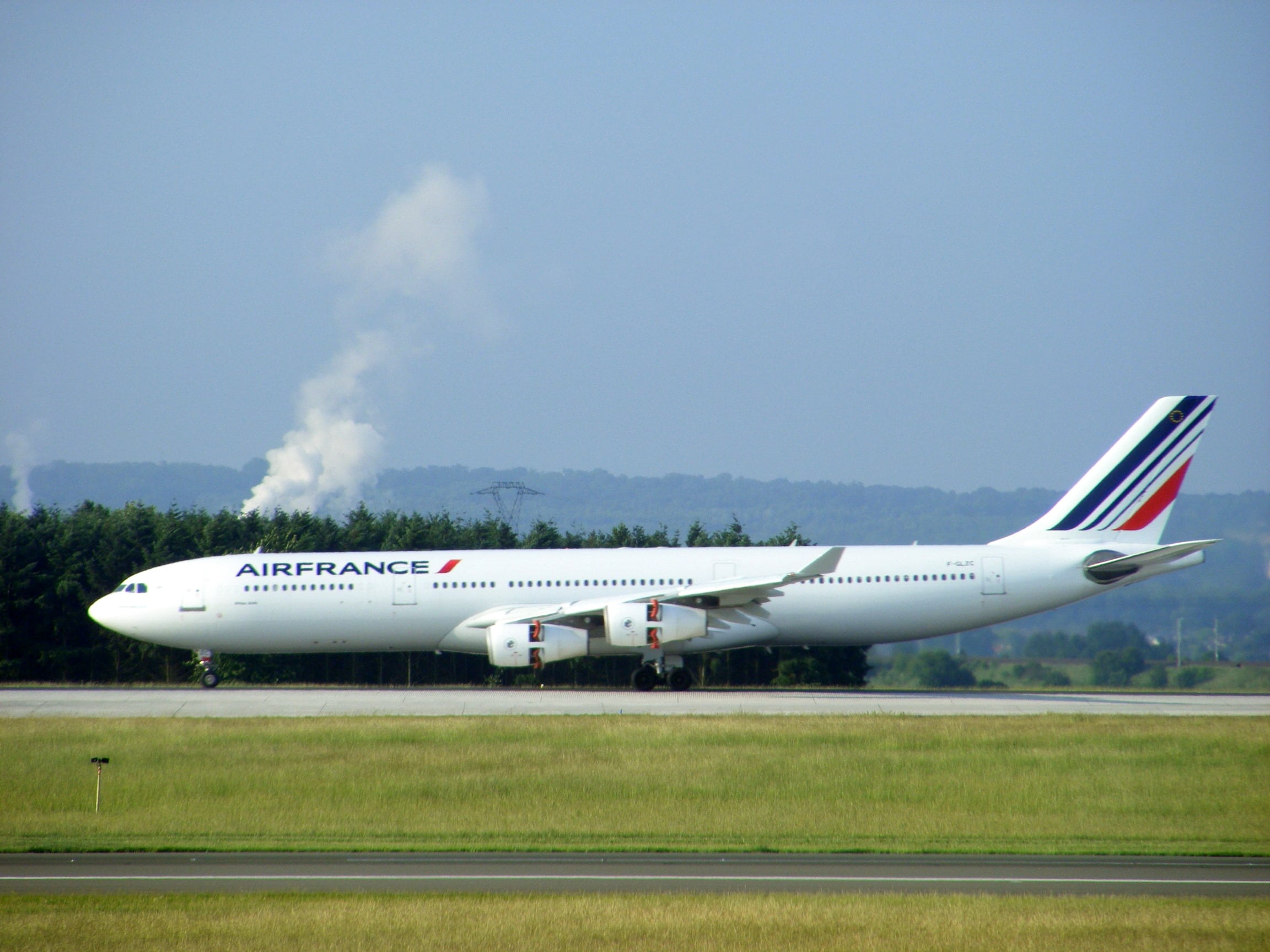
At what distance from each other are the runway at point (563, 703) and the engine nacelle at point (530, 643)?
103 cm

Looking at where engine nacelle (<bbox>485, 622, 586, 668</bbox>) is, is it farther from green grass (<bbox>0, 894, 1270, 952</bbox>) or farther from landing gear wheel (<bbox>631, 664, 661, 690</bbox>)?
green grass (<bbox>0, 894, 1270, 952</bbox>)

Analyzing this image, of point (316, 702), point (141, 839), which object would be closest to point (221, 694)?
point (316, 702)

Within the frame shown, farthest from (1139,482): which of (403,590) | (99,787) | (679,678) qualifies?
(99,787)

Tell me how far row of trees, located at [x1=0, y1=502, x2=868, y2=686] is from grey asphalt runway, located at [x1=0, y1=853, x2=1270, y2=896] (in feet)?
83.5

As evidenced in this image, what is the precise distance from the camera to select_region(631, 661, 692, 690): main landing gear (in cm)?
3462

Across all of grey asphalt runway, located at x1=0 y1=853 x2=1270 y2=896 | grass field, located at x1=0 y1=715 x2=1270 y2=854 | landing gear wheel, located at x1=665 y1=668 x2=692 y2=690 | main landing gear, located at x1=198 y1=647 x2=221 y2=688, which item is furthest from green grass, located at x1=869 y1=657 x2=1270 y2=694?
grey asphalt runway, located at x1=0 y1=853 x2=1270 y2=896

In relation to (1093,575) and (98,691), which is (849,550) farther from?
(98,691)

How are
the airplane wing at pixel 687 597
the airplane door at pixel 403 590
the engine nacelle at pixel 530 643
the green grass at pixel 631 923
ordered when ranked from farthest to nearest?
1. the airplane door at pixel 403 590
2. the engine nacelle at pixel 530 643
3. the airplane wing at pixel 687 597
4. the green grass at pixel 631 923

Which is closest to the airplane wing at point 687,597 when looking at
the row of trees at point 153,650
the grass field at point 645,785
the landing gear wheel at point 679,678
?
the landing gear wheel at point 679,678

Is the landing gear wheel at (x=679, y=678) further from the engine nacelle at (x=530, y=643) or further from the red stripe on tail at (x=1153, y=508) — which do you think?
the red stripe on tail at (x=1153, y=508)

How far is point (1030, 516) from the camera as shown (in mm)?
184875

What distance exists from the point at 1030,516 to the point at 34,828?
180483 millimetres

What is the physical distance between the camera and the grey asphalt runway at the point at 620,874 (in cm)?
1338

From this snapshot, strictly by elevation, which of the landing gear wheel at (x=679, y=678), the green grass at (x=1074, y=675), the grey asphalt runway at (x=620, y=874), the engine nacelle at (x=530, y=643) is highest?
the engine nacelle at (x=530, y=643)
